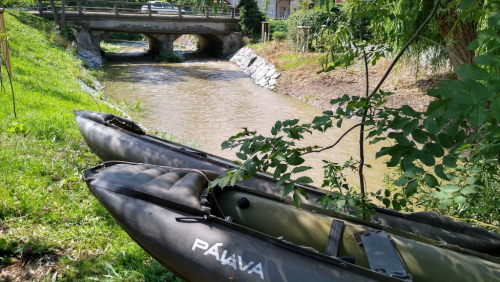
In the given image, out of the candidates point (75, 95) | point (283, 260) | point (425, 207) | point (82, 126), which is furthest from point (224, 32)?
point (283, 260)

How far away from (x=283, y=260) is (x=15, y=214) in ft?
8.45

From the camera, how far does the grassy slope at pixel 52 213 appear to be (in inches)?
111

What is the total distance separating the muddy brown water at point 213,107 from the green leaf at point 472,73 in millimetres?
4970

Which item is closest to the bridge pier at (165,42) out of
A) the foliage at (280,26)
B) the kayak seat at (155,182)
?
the foliage at (280,26)

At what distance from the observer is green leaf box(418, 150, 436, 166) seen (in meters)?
1.68

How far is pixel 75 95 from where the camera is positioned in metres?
8.16

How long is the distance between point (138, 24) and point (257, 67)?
28.9ft

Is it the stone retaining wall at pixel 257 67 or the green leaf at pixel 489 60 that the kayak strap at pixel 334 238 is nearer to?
the green leaf at pixel 489 60

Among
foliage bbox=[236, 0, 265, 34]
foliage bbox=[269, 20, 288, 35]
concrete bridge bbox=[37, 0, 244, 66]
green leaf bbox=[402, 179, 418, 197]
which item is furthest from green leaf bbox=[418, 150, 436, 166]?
foliage bbox=[236, 0, 265, 34]

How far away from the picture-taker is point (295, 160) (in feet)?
6.48

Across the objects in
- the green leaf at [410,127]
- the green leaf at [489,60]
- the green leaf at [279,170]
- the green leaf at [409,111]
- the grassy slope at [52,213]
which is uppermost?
→ the green leaf at [489,60]

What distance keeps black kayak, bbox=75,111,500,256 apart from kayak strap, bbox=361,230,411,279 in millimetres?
368

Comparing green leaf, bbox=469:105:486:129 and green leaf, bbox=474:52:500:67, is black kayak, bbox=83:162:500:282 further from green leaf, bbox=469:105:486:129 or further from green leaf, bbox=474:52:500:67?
green leaf, bbox=474:52:500:67

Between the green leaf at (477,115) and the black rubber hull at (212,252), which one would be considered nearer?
the green leaf at (477,115)
